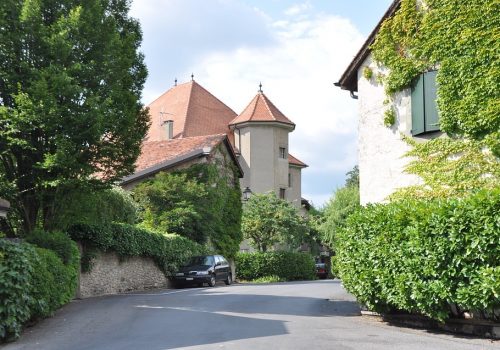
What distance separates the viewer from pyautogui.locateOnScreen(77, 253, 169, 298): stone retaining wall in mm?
22844

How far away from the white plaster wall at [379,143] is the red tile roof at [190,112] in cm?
3216

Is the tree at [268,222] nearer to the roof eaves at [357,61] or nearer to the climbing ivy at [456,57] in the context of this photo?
the roof eaves at [357,61]

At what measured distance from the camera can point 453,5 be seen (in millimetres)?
15789

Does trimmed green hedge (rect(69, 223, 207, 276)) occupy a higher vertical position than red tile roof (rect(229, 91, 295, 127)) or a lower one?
lower

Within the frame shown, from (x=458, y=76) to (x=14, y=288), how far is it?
11385mm

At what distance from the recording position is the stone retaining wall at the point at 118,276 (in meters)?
22.8

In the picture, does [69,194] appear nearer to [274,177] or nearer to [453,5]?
[453,5]

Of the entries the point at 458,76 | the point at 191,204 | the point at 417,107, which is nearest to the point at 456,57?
the point at 458,76

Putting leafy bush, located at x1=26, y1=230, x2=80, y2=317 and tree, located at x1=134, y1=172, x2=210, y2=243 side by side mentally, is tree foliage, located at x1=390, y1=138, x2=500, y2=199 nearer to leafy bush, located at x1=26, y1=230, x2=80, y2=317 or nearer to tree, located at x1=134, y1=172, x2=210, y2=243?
Answer: leafy bush, located at x1=26, y1=230, x2=80, y2=317

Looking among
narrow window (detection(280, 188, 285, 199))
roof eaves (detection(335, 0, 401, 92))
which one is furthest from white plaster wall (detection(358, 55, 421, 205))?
narrow window (detection(280, 188, 285, 199))

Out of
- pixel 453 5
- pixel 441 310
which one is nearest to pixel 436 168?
pixel 453 5

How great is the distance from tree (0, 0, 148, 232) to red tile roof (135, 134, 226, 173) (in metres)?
16.1

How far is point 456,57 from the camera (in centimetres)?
1551

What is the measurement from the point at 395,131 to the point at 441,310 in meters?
7.04
